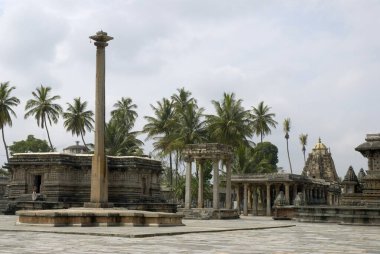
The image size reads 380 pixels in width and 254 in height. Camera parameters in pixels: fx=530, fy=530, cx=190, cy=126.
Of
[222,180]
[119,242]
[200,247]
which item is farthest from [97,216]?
[222,180]

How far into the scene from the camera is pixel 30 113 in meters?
60.4

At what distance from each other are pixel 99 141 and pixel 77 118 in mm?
40528

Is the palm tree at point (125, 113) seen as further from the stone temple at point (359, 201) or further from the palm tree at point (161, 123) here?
the stone temple at point (359, 201)

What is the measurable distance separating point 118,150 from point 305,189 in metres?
21.1

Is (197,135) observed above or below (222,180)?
above

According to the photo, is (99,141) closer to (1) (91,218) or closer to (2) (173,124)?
(1) (91,218)

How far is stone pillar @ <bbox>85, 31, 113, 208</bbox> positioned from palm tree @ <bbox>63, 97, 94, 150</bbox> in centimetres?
3967

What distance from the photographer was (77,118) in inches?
2468

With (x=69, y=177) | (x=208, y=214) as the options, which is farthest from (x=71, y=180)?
(x=208, y=214)

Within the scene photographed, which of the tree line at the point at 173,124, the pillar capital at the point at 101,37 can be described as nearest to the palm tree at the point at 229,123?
the tree line at the point at 173,124

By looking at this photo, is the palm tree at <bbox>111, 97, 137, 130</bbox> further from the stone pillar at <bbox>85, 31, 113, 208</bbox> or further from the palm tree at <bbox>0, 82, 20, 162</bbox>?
the stone pillar at <bbox>85, 31, 113, 208</bbox>

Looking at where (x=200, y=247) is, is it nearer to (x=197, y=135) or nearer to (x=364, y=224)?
(x=364, y=224)

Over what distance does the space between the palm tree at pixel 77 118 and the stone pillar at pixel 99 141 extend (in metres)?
39.7

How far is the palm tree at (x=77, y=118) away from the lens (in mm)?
62688
